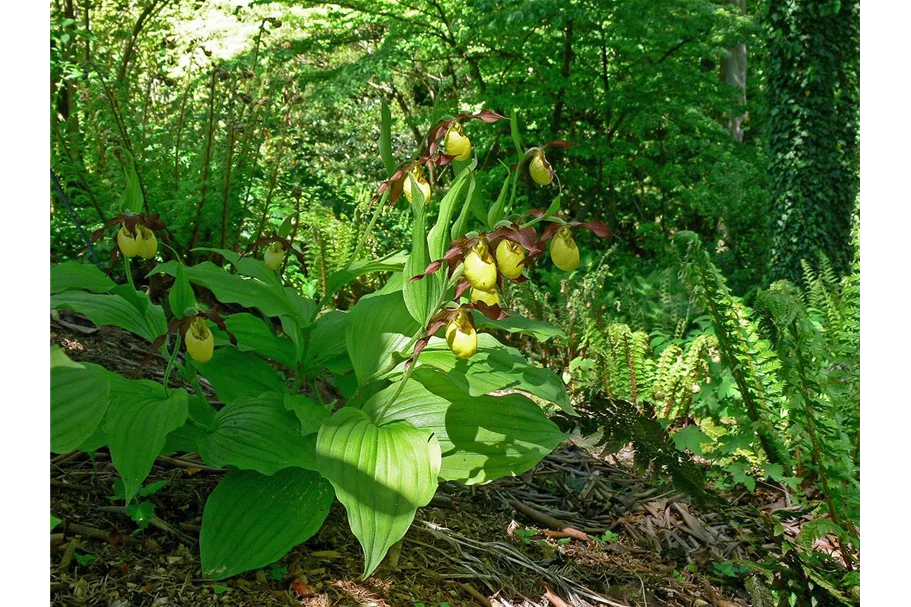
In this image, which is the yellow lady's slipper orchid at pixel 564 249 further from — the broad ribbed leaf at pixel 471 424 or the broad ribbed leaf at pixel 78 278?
the broad ribbed leaf at pixel 78 278

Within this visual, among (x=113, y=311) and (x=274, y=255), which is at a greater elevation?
(x=274, y=255)

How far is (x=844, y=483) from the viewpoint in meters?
1.77

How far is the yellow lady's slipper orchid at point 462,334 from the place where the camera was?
121 centimetres

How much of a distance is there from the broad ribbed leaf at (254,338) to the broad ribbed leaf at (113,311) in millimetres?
151

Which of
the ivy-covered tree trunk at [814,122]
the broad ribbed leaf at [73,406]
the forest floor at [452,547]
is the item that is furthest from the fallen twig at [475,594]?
the ivy-covered tree trunk at [814,122]

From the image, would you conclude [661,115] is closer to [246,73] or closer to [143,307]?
[246,73]

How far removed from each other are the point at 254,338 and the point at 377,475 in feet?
2.17

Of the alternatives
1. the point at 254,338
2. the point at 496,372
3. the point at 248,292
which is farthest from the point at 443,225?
the point at 254,338

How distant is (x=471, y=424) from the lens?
1.48 m

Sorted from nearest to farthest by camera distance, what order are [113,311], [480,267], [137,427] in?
[480,267], [137,427], [113,311]

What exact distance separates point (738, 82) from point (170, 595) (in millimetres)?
9942

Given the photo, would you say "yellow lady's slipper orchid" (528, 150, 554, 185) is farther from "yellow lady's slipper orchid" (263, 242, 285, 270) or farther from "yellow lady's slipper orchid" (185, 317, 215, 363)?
"yellow lady's slipper orchid" (185, 317, 215, 363)

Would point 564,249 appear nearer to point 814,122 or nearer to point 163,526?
point 163,526

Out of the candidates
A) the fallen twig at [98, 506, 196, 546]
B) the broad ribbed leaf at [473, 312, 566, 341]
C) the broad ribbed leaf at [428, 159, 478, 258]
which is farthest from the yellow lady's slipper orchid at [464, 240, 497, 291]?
the fallen twig at [98, 506, 196, 546]
